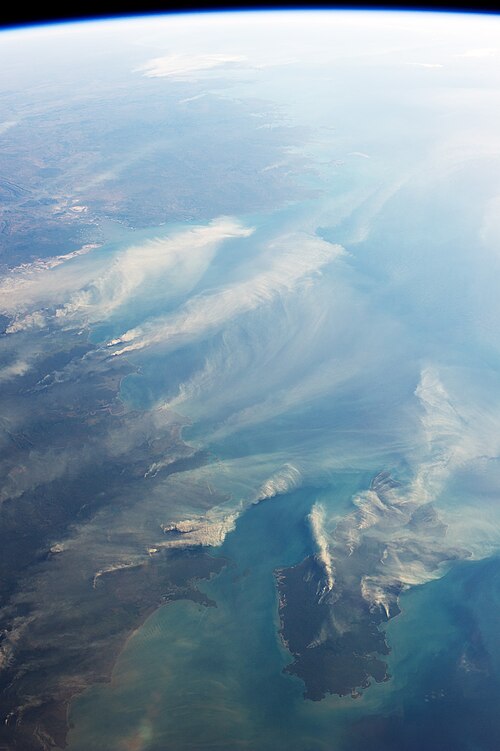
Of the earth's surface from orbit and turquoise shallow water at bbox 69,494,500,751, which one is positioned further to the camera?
the earth's surface from orbit

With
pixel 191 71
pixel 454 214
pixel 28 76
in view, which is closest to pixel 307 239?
pixel 454 214

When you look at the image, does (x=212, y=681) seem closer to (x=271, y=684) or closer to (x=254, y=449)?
(x=271, y=684)

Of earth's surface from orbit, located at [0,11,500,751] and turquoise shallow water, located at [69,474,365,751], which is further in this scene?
earth's surface from orbit, located at [0,11,500,751]

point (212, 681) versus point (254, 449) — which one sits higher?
point (254, 449)

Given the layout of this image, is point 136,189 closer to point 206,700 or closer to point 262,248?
point 262,248

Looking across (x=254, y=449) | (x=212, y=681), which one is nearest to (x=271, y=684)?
(x=212, y=681)

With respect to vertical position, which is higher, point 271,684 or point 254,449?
point 254,449

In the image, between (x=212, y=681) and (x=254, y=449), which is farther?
(x=254, y=449)

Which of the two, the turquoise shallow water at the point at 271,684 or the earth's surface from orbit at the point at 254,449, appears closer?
the turquoise shallow water at the point at 271,684
